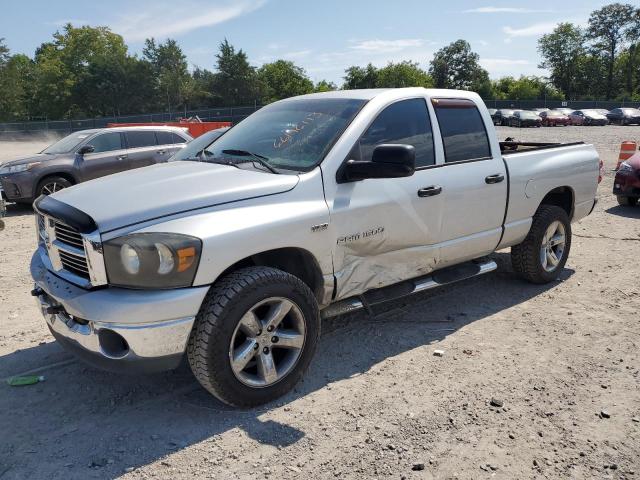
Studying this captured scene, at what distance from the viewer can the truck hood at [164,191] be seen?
304 cm

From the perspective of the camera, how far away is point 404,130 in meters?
4.20

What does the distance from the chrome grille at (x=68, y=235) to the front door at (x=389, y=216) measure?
1.53 m

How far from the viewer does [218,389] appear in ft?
10.3

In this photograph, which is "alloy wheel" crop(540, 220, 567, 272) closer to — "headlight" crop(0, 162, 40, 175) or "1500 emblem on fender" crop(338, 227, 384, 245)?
"1500 emblem on fender" crop(338, 227, 384, 245)

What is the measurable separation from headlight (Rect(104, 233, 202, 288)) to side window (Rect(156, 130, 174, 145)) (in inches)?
363

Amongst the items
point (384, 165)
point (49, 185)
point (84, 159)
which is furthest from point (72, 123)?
point (384, 165)

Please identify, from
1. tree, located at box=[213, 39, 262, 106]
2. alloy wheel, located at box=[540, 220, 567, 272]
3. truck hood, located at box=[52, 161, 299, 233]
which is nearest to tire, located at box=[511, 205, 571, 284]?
alloy wheel, located at box=[540, 220, 567, 272]

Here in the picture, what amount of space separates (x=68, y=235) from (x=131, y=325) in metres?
0.77

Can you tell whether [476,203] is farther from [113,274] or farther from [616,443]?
[113,274]

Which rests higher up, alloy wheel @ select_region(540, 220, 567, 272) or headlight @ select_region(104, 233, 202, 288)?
headlight @ select_region(104, 233, 202, 288)

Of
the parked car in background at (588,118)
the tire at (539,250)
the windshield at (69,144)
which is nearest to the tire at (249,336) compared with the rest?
the tire at (539,250)

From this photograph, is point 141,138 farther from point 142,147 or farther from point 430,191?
point 430,191

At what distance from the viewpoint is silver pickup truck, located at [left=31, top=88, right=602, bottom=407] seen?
293cm

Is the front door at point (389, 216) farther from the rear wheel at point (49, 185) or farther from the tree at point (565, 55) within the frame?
the tree at point (565, 55)
